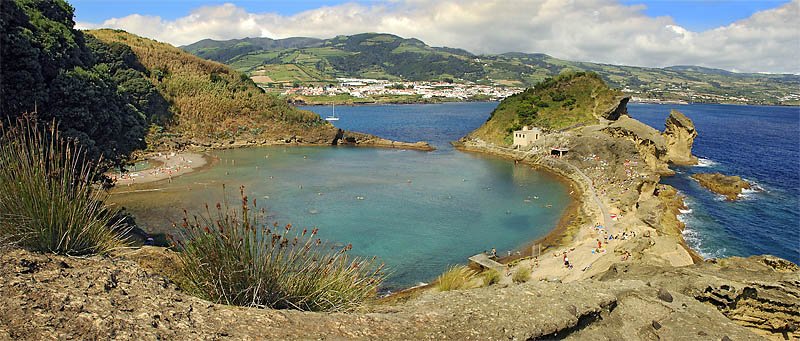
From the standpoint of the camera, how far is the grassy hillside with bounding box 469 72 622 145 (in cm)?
5619

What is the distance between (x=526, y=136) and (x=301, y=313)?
167ft

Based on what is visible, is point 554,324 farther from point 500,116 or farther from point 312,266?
point 500,116

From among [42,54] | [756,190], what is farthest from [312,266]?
[756,190]

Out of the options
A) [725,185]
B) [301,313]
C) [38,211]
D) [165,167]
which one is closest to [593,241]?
[725,185]

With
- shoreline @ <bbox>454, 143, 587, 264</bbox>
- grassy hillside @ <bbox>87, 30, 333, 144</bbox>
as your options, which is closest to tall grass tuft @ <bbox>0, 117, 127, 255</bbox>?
shoreline @ <bbox>454, 143, 587, 264</bbox>

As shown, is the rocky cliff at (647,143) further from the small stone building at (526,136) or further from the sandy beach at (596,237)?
the small stone building at (526,136)

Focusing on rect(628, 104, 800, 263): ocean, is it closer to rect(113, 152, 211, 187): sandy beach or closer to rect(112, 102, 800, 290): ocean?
rect(112, 102, 800, 290): ocean

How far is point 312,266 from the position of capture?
615 cm

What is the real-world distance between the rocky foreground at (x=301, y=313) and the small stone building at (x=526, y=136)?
45.4 meters

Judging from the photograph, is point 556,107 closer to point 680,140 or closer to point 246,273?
point 680,140

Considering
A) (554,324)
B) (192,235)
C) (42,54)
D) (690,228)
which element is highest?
(42,54)

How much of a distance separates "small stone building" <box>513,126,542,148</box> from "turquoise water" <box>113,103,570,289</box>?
490 centimetres

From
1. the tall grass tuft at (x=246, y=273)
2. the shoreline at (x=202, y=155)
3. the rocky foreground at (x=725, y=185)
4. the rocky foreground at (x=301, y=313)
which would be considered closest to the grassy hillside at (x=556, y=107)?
the shoreline at (x=202, y=155)

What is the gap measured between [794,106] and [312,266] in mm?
223178
